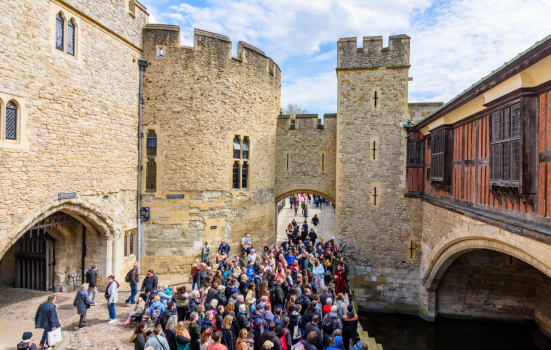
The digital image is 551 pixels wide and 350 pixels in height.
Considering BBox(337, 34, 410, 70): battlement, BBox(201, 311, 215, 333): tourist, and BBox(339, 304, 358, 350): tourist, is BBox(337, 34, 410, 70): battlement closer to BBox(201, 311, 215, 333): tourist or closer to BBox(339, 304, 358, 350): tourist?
BBox(339, 304, 358, 350): tourist

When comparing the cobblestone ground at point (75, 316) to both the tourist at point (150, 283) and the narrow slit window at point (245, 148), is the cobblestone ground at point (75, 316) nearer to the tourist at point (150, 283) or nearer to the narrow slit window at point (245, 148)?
the tourist at point (150, 283)

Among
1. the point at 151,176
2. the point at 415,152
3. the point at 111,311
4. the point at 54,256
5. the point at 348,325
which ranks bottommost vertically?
the point at 111,311

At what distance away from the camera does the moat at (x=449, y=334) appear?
1041 centimetres

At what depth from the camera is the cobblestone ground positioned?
6609 millimetres

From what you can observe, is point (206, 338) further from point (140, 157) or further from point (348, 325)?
point (140, 157)

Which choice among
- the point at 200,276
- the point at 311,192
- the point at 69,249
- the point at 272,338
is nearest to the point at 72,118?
the point at 69,249

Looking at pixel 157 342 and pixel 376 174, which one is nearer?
pixel 157 342

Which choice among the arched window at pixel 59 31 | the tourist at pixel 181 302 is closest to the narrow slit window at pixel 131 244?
the tourist at pixel 181 302

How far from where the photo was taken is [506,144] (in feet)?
19.5

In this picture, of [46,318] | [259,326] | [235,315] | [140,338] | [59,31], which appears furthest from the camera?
[59,31]

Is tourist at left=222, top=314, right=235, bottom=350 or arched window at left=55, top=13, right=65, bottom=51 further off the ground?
arched window at left=55, top=13, right=65, bottom=51

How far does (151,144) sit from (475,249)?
1140 cm

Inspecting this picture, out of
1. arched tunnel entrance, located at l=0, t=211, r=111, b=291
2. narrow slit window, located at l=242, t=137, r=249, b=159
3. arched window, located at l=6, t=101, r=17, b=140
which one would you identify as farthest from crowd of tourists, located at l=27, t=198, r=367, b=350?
narrow slit window, located at l=242, t=137, r=249, b=159

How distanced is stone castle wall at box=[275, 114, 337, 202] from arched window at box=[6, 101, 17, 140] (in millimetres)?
9877
